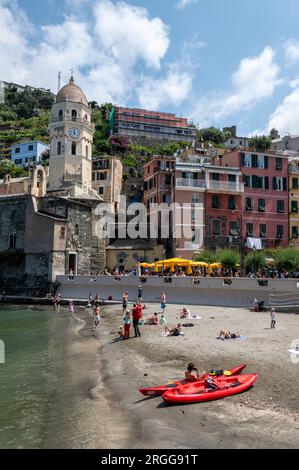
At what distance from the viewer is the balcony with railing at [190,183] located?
47.9 meters

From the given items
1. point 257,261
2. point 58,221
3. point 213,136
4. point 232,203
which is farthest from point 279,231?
point 213,136

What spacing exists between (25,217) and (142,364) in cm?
3656

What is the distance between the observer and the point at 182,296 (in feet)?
118

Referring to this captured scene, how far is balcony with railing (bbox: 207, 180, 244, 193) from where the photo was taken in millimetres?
48625

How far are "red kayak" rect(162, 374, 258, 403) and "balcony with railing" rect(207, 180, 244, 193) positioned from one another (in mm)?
36870

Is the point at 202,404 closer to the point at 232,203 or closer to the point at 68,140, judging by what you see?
the point at 232,203

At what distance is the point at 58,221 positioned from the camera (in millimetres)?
47594

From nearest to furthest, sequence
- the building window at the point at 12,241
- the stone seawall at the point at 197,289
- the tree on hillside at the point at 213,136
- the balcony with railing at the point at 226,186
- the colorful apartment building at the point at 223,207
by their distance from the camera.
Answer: the stone seawall at the point at 197,289, the colorful apartment building at the point at 223,207, the balcony with railing at the point at 226,186, the building window at the point at 12,241, the tree on hillside at the point at 213,136

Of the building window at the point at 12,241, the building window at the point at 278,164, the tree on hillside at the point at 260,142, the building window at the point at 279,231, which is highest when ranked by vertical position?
the tree on hillside at the point at 260,142

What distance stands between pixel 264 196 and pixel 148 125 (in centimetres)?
6336

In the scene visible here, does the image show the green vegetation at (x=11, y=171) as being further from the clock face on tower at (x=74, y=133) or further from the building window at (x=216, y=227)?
the building window at (x=216, y=227)

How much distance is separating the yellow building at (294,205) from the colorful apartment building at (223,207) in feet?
21.2

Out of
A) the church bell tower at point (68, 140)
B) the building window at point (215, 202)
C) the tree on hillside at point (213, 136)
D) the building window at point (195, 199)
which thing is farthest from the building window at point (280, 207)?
the tree on hillside at point (213, 136)

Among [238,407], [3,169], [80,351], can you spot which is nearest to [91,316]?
[80,351]
